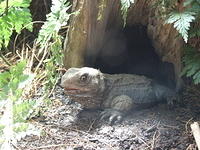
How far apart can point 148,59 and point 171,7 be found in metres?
1.05

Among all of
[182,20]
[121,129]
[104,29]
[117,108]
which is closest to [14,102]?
[121,129]

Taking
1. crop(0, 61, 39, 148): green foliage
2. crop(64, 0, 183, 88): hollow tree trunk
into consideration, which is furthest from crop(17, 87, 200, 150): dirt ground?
crop(0, 61, 39, 148): green foliage

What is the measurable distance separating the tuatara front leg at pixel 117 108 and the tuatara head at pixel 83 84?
0.47ft

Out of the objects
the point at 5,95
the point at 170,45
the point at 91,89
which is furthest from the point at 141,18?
the point at 5,95

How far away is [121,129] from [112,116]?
0.21 m

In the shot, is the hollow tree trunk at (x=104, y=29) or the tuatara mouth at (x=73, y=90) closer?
the tuatara mouth at (x=73, y=90)

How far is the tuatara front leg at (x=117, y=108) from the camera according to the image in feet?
10.8

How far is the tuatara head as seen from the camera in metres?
3.36

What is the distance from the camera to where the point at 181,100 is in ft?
11.3

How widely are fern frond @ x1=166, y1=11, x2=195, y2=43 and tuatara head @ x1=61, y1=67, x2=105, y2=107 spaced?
0.89m

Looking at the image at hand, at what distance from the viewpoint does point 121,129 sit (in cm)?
310

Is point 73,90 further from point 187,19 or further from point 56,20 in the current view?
point 187,19

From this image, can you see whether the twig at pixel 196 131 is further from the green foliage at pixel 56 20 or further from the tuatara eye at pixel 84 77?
the green foliage at pixel 56 20

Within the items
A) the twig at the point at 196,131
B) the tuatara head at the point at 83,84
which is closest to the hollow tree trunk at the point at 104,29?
the tuatara head at the point at 83,84
